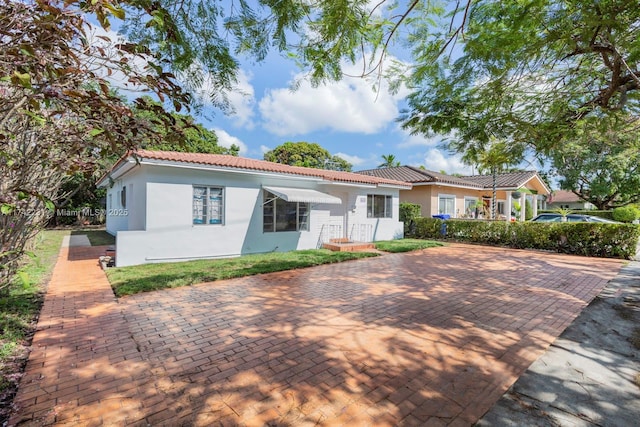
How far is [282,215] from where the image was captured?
19969 mm

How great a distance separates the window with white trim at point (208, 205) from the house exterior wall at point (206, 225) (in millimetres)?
246

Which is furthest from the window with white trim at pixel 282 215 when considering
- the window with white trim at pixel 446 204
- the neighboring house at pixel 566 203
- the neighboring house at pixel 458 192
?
the neighboring house at pixel 566 203

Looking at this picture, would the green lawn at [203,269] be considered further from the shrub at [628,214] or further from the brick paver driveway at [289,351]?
the shrub at [628,214]

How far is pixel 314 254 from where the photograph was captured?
18.6 meters

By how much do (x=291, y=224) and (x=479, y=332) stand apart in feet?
47.3

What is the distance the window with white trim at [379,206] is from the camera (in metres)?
25.5

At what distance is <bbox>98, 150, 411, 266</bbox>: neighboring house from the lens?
15.2 metres

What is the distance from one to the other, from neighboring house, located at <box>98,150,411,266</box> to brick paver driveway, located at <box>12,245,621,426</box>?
13.1 ft

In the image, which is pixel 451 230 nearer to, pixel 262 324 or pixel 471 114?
pixel 471 114

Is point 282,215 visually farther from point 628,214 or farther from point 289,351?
point 628,214

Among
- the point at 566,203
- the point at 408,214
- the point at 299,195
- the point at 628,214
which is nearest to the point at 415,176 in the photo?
the point at 408,214

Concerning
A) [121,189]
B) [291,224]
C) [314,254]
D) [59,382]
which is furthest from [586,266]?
[121,189]

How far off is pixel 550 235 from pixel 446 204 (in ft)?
44.1

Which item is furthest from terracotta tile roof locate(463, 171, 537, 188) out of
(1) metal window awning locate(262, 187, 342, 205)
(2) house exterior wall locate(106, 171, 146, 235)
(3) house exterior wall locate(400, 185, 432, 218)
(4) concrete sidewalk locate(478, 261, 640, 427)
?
(2) house exterior wall locate(106, 171, 146, 235)
